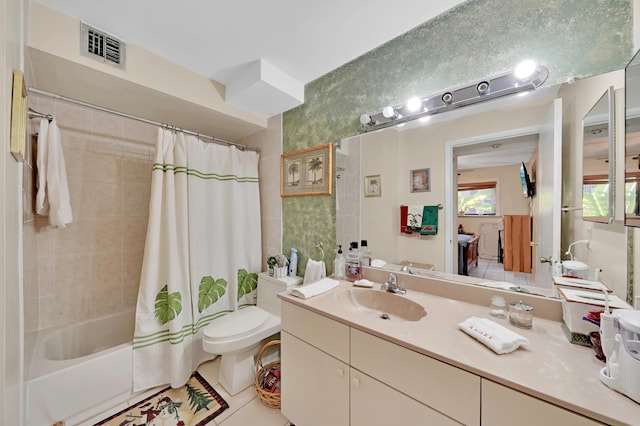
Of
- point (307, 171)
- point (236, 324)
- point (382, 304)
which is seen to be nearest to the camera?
point (382, 304)

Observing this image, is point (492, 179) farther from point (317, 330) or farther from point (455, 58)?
point (317, 330)

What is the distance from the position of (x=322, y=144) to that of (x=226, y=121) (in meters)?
0.93

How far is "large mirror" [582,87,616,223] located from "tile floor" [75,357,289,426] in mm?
1873

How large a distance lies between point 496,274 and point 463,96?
36.4 inches

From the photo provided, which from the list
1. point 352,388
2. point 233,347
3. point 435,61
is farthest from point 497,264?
point 233,347

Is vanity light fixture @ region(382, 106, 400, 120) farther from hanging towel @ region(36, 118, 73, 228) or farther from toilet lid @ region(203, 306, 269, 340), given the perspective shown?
hanging towel @ region(36, 118, 73, 228)

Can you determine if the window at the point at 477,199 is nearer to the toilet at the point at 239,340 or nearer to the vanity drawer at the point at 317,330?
the vanity drawer at the point at 317,330

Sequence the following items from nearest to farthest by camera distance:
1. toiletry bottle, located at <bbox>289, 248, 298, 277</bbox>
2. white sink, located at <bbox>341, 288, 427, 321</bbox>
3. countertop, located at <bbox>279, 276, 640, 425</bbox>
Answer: countertop, located at <bbox>279, 276, 640, 425</bbox> → white sink, located at <bbox>341, 288, 427, 321</bbox> → toiletry bottle, located at <bbox>289, 248, 298, 277</bbox>

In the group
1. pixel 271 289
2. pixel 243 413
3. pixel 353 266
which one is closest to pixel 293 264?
pixel 271 289

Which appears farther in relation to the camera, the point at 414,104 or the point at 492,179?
the point at 414,104

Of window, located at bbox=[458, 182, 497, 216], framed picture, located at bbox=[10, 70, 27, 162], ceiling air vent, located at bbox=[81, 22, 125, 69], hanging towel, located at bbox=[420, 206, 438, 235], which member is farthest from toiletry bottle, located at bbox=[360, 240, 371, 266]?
ceiling air vent, located at bbox=[81, 22, 125, 69]

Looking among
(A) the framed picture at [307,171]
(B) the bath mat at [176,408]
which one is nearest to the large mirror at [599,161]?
(A) the framed picture at [307,171]

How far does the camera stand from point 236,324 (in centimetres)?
163

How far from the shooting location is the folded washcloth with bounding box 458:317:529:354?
734mm
